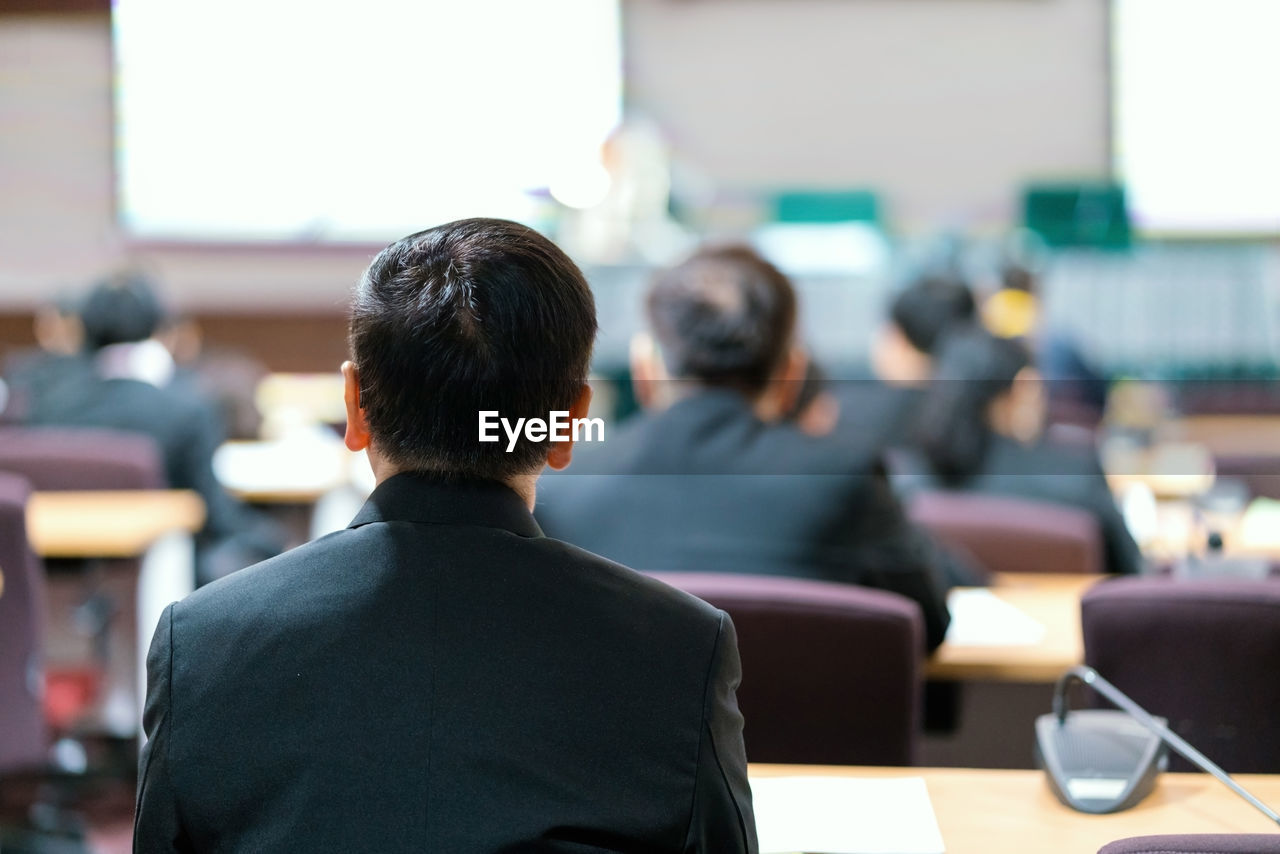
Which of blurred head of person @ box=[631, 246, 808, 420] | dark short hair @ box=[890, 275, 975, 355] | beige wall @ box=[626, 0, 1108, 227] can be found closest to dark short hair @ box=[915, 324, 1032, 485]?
dark short hair @ box=[890, 275, 975, 355]

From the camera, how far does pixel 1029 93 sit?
314 inches

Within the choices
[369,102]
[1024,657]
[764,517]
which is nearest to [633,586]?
[764,517]

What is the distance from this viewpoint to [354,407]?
0.97 meters

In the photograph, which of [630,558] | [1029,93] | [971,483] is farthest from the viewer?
[1029,93]

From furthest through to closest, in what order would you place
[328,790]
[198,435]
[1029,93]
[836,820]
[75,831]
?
[1029,93] → [198,435] → [75,831] → [836,820] → [328,790]

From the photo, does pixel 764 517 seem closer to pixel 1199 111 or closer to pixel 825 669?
pixel 825 669

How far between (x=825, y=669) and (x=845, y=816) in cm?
29

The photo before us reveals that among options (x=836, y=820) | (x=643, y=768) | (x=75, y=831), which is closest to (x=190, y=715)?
(x=643, y=768)

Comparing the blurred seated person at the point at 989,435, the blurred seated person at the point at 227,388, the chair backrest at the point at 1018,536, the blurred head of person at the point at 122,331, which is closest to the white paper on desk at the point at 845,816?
the chair backrest at the point at 1018,536

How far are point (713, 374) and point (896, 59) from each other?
653cm

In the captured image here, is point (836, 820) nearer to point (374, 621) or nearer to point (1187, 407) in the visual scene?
point (374, 621)

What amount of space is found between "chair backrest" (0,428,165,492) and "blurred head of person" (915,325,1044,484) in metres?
1.81

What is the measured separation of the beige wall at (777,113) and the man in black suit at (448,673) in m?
7.24

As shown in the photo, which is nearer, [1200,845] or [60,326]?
[1200,845]
